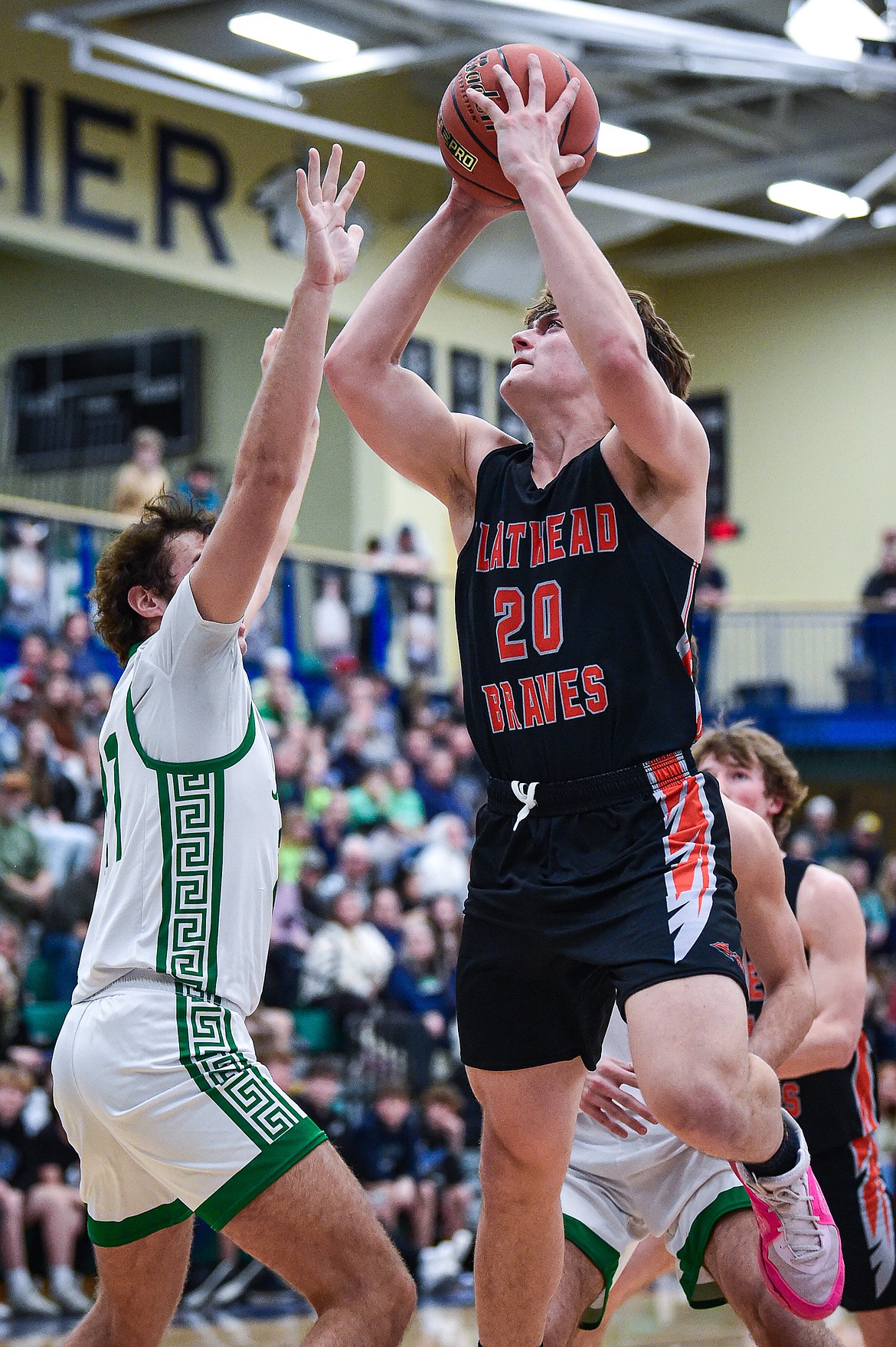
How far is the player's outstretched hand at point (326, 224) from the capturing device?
3648 millimetres

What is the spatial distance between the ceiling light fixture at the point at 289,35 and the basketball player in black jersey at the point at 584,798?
1386cm

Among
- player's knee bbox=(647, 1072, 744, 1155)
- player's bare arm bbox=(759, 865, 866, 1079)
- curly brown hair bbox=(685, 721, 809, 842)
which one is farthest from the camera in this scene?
curly brown hair bbox=(685, 721, 809, 842)

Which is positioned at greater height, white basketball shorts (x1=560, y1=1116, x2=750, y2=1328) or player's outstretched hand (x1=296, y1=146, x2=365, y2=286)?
player's outstretched hand (x1=296, y1=146, x2=365, y2=286)

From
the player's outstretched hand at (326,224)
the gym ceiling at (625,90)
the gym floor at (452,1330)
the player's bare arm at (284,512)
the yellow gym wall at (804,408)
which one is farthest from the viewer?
the yellow gym wall at (804,408)

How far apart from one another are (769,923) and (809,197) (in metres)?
18.6

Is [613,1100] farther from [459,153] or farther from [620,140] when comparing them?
[620,140]

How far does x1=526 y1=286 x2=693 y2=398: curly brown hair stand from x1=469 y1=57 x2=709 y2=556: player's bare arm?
0.93ft

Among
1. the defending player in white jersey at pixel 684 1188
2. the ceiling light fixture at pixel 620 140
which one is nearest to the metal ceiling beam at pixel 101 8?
the ceiling light fixture at pixel 620 140

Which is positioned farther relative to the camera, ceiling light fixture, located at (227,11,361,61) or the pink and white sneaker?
ceiling light fixture, located at (227,11,361,61)

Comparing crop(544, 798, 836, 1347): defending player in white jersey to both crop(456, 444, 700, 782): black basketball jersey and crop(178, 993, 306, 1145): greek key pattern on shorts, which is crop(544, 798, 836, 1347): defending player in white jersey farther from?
crop(178, 993, 306, 1145): greek key pattern on shorts

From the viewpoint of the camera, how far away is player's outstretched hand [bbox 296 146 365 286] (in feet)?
12.0

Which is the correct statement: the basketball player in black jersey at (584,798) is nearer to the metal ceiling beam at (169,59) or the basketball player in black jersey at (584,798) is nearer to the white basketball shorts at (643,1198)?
the white basketball shorts at (643,1198)

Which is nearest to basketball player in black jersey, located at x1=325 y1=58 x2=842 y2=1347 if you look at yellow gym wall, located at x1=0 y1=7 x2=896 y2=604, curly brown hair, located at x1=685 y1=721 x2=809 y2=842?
curly brown hair, located at x1=685 y1=721 x2=809 y2=842

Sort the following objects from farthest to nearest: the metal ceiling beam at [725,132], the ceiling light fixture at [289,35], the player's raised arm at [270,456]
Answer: the metal ceiling beam at [725,132] < the ceiling light fixture at [289,35] < the player's raised arm at [270,456]
